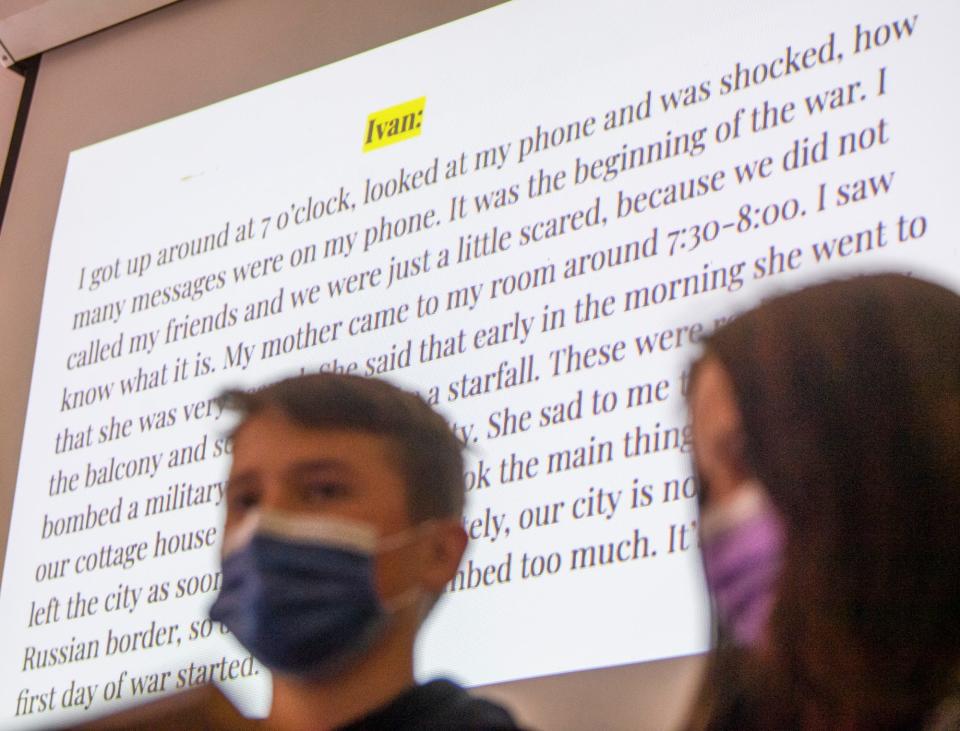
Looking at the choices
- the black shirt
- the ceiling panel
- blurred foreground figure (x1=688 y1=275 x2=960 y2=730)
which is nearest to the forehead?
the black shirt

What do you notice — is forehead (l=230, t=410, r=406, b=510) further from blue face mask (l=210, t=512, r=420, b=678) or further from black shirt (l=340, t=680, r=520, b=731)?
black shirt (l=340, t=680, r=520, b=731)

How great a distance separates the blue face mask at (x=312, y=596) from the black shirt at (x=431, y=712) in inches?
2.3

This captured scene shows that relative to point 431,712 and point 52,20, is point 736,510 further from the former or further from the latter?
point 52,20

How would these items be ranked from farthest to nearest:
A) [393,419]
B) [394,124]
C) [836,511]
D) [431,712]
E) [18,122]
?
[18,122], [394,124], [393,419], [431,712], [836,511]

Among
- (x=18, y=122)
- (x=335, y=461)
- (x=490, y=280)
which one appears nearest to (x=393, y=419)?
(x=335, y=461)

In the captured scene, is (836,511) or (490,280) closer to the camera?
(836,511)

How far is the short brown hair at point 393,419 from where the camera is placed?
1.53m

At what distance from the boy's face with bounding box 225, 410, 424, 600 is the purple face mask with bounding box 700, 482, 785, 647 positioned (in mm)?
287

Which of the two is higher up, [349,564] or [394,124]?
[394,124]

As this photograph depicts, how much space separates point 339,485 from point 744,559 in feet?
1.37

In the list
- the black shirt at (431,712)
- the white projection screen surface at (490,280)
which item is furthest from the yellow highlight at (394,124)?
the black shirt at (431,712)

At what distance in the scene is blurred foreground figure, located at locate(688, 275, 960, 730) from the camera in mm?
1213

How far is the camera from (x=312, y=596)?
1.49m

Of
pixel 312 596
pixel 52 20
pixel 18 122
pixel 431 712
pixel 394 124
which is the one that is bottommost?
pixel 431 712
